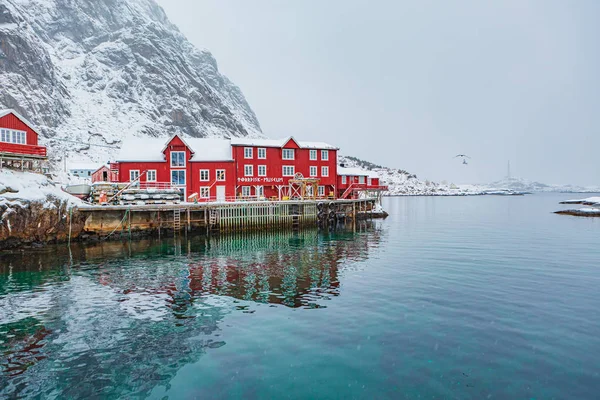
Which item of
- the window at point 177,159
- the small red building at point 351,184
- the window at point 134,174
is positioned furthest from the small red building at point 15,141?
the small red building at point 351,184

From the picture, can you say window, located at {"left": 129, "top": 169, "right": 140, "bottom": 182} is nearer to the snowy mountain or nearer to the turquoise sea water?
the turquoise sea water

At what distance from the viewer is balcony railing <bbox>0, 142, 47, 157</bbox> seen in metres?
39.2

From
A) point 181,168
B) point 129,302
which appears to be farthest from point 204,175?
point 129,302

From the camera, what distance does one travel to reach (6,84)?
114938 mm

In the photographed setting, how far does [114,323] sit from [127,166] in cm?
4214

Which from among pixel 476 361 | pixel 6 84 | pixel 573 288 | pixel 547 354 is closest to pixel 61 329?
pixel 476 361

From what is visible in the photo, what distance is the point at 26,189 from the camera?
120 ft

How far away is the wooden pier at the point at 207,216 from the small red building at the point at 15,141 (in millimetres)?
8262

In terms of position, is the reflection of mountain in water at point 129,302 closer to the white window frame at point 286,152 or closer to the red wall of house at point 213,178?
the red wall of house at point 213,178

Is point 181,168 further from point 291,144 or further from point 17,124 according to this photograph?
point 17,124

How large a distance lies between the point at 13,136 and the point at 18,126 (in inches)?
56.1

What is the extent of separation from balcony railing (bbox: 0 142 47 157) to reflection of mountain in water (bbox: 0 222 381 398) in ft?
40.6

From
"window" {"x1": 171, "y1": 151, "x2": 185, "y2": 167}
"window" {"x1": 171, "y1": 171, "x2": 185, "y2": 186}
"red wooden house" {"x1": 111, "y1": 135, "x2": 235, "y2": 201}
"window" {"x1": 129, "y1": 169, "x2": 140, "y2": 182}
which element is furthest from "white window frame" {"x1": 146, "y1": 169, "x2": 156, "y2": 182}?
"window" {"x1": 171, "y1": 151, "x2": 185, "y2": 167}

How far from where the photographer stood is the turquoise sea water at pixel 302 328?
11.0 metres
